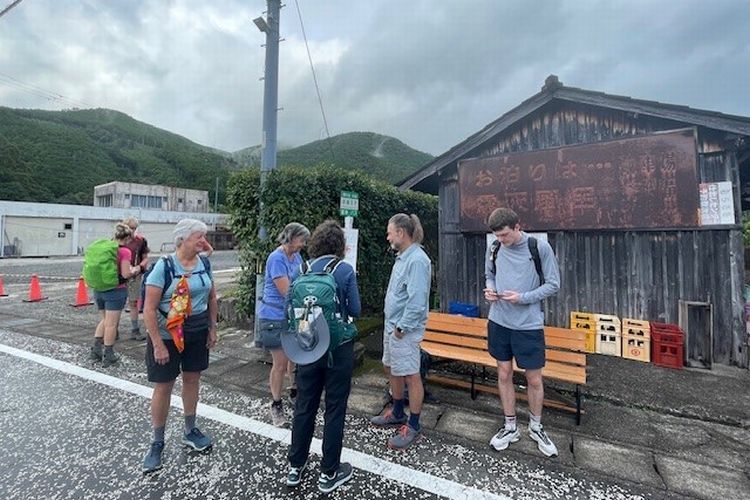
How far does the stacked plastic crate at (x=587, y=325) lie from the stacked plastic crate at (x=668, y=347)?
2.38 feet

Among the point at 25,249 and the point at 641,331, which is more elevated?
the point at 25,249

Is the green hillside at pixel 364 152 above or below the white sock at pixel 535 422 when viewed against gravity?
above

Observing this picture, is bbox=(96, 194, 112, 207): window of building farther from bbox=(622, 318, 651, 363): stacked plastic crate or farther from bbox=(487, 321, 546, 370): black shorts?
bbox=(622, 318, 651, 363): stacked plastic crate

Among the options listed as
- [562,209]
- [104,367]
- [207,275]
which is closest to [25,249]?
[104,367]

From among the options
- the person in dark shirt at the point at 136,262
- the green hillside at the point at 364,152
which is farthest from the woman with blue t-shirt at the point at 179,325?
the green hillside at the point at 364,152

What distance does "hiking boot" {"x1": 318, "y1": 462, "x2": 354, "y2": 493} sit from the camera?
240 cm

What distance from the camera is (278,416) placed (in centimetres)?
334

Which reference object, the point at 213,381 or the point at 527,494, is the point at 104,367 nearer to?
the point at 213,381

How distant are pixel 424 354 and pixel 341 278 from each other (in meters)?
1.64

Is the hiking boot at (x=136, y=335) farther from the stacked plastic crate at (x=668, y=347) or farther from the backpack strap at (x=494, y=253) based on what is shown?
the stacked plastic crate at (x=668, y=347)

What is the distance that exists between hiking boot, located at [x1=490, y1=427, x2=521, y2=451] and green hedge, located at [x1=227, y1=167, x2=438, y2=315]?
4.03m

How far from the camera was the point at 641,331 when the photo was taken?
16.7ft

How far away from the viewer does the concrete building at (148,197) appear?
47656 millimetres

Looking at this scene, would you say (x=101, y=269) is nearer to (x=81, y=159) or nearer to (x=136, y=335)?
(x=136, y=335)
